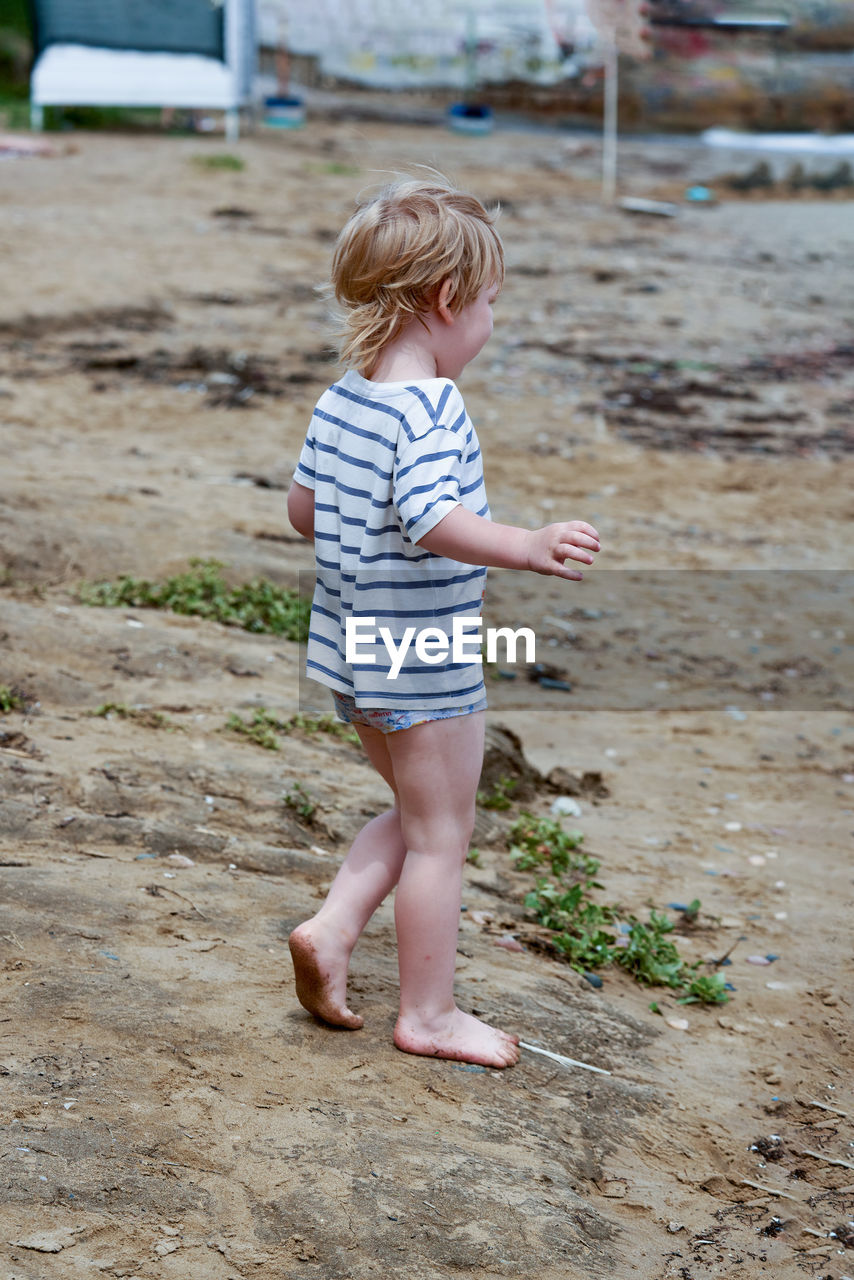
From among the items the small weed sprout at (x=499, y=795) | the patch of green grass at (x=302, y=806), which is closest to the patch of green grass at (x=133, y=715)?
the patch of green grass at (x=302, y=806)

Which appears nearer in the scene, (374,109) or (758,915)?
(758,915)

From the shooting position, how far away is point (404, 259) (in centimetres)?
227

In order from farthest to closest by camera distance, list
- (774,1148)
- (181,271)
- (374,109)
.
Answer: (374,109) < (181,271) < (774,1148)

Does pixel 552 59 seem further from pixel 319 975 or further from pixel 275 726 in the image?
pixel 319 975

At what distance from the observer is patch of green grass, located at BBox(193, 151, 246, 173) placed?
46.4 ft

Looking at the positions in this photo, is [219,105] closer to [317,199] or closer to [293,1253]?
[317,199]

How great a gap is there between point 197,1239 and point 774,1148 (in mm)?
1255

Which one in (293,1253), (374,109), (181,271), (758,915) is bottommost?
(758,915)

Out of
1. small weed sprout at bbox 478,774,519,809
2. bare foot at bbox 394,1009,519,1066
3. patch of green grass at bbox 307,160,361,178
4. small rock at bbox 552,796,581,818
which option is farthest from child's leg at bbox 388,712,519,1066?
patch of green grass at bbox 307,160,361,178

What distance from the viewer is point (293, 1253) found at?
191cm

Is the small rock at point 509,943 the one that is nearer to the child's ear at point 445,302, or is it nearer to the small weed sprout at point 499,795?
the small weed sprout at point 499,795

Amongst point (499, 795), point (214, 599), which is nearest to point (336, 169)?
point (214, 599)

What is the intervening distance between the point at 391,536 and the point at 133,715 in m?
1.72

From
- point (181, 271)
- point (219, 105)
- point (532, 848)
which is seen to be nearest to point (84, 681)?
point (532, 848)
